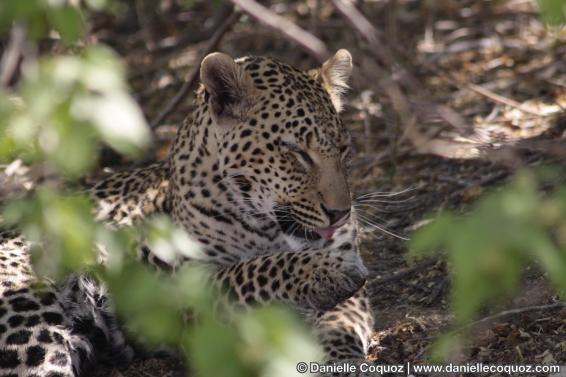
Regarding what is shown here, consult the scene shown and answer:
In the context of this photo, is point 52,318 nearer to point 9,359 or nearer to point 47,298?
point 47,298

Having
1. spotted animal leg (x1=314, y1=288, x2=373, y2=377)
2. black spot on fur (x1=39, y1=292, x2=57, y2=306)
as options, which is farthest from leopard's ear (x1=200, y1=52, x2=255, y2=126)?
black spot on fur (x1=39, y1=292, x2=57, y2=306)

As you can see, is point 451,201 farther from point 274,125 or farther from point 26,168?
point 26,168

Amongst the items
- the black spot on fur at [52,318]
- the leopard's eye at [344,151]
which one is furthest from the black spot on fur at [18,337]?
the leopard's eye at [344,151]

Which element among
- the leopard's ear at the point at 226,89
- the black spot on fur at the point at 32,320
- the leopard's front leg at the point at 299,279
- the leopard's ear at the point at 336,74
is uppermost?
the leopard's ear at the point at 226,89

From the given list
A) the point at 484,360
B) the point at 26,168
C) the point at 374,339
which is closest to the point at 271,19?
the point at 484,360

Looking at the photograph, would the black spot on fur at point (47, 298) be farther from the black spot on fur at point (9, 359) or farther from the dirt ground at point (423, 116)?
the dirt ground at point (423, 116)

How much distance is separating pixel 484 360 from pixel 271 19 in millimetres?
2939

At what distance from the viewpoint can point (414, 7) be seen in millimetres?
11922

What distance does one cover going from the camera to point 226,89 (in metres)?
6.24

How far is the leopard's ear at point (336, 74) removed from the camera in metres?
6.71

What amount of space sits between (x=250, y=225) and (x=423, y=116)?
2.65 meters

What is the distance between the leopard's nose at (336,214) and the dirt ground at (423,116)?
1.89ft

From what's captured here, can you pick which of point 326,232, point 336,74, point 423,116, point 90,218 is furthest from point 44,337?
point 90,218

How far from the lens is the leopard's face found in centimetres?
597
